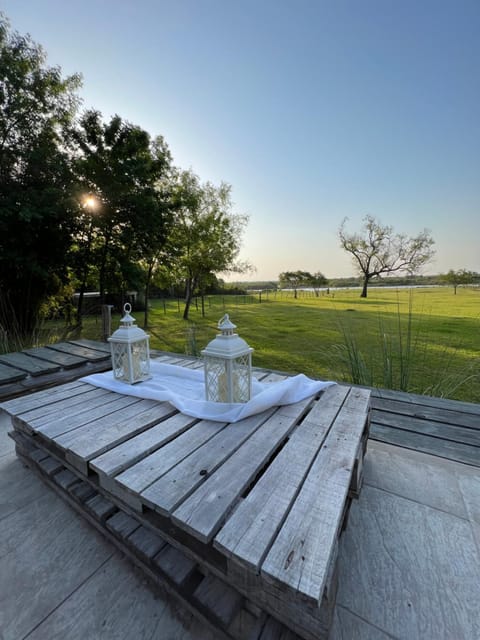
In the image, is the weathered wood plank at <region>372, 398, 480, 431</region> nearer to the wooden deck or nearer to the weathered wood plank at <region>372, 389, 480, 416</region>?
the weathered wood plank at <region>372, 389, 480, 416</region>

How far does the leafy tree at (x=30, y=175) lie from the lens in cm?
376

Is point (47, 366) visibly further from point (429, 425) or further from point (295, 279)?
point (295, 279)

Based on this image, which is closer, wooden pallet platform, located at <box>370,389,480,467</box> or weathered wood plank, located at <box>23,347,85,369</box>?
wooden pallet platform, located at <box>370,389,480,467</box>

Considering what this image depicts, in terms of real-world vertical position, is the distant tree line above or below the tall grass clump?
above

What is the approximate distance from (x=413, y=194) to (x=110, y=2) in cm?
850

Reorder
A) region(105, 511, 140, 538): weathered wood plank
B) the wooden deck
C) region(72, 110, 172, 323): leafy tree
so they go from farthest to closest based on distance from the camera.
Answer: region(72, 110, 172, 323): leafy tree, region(105, 511, 140, 538): weathered wood plank, the wooden deck

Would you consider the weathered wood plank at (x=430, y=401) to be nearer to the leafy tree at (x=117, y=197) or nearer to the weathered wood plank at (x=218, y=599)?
the weathered wood plank at (x=218, y=599)

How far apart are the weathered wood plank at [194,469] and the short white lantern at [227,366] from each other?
0.16 metres

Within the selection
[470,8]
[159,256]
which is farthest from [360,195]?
[159,256]

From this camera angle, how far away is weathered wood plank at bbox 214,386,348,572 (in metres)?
0.55

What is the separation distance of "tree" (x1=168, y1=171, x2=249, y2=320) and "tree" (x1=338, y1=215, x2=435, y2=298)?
13.2 meters

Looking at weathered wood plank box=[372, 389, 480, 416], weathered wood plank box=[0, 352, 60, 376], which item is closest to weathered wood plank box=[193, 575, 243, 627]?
weathered wood plank box=[372, 389, 480, 416]

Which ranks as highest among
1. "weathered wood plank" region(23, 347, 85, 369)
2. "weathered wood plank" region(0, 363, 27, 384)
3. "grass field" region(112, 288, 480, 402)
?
"weathered wood plank" region(23, 347, 85, 369)

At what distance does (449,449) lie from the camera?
1454mm
